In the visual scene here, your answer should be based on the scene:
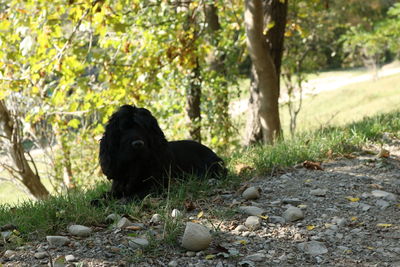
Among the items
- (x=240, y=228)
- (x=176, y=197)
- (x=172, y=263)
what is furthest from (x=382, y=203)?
(x=172, y=263)

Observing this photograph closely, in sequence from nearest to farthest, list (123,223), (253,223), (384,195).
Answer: (123,223), (253,223), (384,195)

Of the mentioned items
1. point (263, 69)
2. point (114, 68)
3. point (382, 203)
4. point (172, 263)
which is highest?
point (114, 68)

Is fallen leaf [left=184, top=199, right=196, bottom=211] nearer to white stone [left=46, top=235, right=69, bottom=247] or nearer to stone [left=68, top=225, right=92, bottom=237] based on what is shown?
stone [left=68, top=225, right=92, bottom=237]

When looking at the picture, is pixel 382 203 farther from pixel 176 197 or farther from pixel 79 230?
pixel 79 230

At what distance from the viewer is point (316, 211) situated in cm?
437

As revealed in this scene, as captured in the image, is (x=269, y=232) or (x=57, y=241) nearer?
(x=57, y=241)

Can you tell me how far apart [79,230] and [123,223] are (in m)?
0.34

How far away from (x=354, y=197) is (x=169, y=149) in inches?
77.6

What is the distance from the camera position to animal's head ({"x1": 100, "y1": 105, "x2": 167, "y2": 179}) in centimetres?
483

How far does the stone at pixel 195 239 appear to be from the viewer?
11.6ft

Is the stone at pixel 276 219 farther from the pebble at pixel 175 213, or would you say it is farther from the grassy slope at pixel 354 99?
the grassy slope at pixel 354 99

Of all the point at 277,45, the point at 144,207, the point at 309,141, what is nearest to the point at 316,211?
the point at 144,207

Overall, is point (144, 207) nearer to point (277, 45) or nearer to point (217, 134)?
point (277, 45)

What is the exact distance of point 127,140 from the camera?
190 inches
